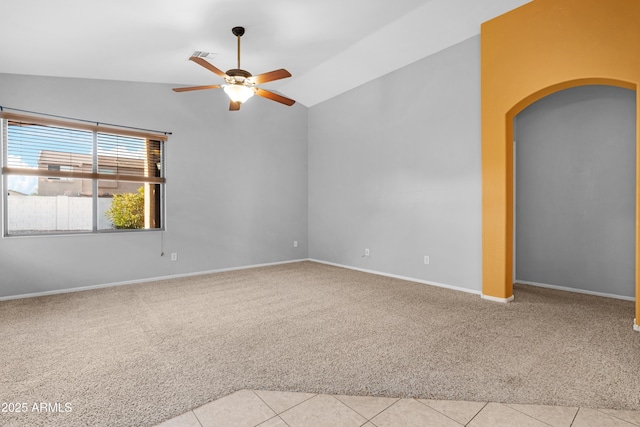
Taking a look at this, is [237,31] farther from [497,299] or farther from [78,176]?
[497,299]

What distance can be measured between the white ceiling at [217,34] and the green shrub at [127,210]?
1.74 meters

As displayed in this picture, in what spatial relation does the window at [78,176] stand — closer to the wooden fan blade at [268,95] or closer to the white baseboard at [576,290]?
the wooden fan blade at [268,95]

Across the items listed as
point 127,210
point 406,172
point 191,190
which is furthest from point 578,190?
point 127,210

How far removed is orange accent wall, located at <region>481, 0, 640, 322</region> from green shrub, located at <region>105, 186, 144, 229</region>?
16.6 ft

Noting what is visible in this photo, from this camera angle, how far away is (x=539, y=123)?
459 centimetres

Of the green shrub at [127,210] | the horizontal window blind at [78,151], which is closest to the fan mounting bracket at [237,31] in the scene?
the horizontal window blind at [78,151]

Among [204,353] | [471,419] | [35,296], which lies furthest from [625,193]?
[35,296]

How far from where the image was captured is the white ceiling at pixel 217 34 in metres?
3.12

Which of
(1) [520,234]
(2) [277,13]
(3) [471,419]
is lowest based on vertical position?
(3) [471,419]

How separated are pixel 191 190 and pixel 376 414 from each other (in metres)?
4.65

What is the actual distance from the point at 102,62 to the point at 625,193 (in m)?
6.79

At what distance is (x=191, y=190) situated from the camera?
17.7ft

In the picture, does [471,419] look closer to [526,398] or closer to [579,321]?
[526,398]

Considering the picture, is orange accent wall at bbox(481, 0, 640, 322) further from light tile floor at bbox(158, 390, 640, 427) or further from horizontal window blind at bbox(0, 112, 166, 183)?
horizontal window blind at bbox(0, 112, 166, 183)
